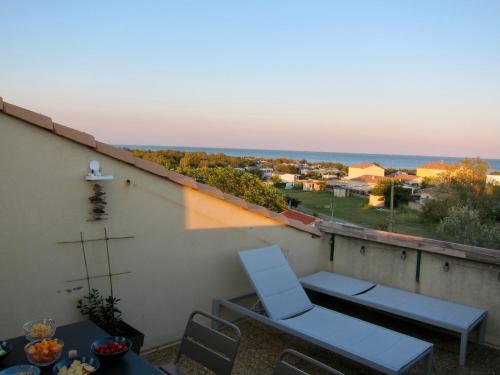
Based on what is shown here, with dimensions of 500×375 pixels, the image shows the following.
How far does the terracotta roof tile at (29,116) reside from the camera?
3340 millimetres

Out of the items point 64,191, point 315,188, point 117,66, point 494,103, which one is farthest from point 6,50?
point 315,188

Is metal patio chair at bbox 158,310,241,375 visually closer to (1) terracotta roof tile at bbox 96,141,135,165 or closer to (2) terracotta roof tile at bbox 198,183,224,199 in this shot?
(1) terracotta roof tile at bbox 96,141,135,165

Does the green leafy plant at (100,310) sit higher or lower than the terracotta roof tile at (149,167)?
lower

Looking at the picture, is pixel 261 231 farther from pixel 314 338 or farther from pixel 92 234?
pixel 92 234

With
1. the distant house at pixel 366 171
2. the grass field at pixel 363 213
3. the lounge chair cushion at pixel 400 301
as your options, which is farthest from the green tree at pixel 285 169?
the lounge chair cushion at pixel 400 301

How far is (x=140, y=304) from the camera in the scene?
13.8 ft

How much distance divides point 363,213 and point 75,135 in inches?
1601

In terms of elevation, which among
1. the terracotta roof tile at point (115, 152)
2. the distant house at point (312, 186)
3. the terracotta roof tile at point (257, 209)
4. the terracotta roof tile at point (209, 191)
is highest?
the terracotta roof tile at point (115, 152)

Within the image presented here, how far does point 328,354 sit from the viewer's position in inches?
167

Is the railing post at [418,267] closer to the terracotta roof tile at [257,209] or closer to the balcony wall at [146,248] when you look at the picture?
the balcony wall at [146,248]

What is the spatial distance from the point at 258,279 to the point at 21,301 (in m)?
2.42

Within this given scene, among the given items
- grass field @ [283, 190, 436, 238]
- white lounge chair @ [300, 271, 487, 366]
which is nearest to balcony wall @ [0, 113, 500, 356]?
white lounge chair @ [300, 271, 487, 366]

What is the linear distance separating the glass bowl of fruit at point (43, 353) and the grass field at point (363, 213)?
27.3 metres

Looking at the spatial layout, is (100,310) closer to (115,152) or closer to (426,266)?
(115,152)
